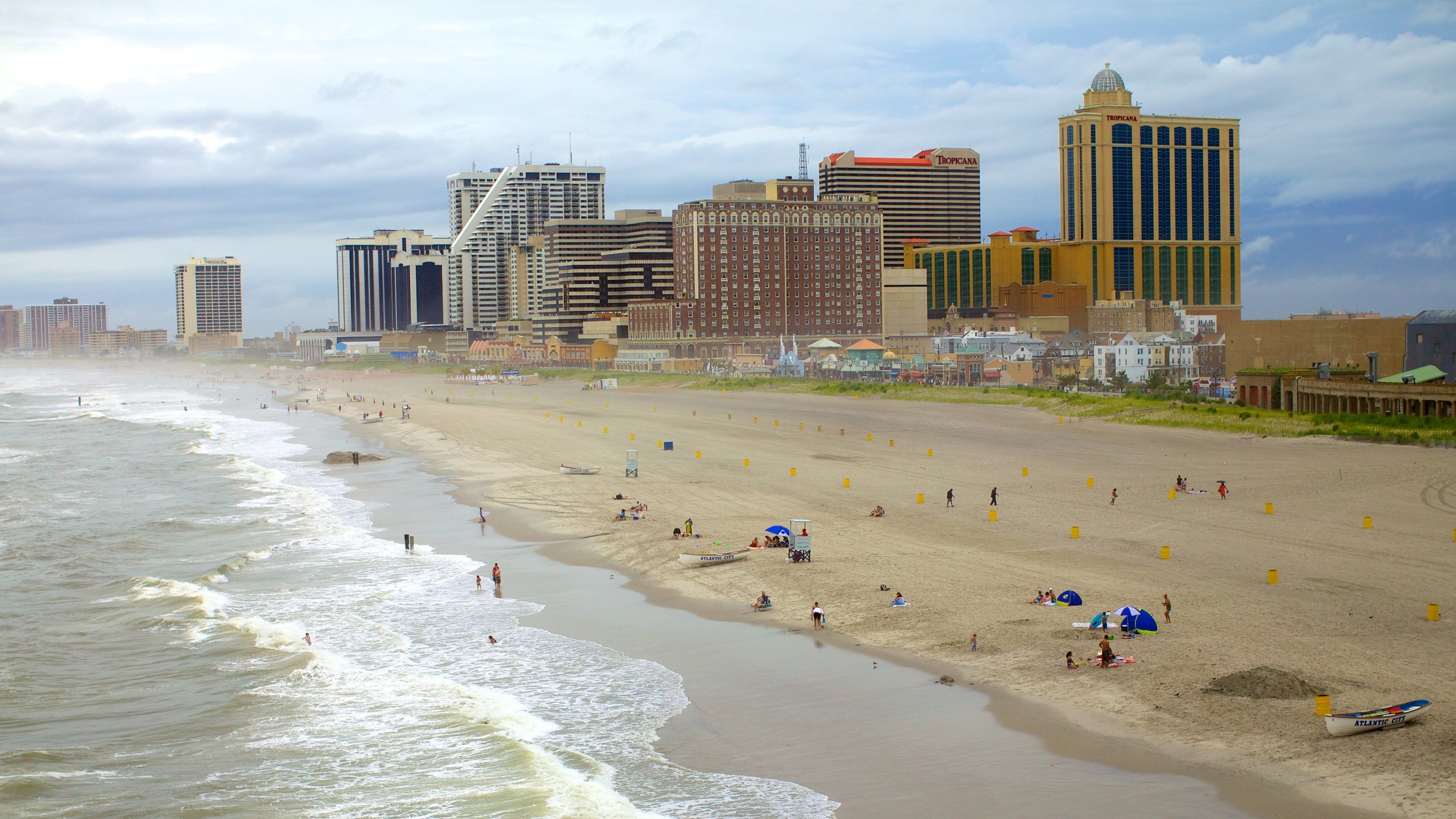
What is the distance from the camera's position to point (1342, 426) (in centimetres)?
5822

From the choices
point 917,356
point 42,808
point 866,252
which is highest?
point 866,252

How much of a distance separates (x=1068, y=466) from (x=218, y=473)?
142ft

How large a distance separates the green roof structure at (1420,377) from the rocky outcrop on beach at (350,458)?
61100mm

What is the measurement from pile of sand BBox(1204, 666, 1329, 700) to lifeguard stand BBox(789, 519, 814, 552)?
45.5 feet

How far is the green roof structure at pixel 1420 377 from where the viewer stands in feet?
230

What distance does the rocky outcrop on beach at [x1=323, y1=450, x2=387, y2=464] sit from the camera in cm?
6431

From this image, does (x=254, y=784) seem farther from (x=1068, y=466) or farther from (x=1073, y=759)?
(x=1068, y=466)

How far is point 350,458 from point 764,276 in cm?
11215

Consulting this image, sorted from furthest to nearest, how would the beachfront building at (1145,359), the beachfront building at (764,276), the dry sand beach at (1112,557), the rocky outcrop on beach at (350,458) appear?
the beachfront building at (764,276) → the beachfront building at (1145,359) → the rocky outcrop on beach at (350,458) → the dry sand beach at (1112,557)

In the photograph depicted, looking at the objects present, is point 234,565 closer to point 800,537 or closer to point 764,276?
point 800,537

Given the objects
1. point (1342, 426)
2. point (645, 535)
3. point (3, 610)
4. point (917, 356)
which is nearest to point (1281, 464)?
point (1342, 426)

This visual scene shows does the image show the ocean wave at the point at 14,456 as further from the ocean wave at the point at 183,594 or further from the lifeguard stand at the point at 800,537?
the lifeguard stand at the point at 800,537

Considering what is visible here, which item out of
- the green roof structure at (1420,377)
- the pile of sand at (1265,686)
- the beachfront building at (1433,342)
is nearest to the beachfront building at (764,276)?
the beachfront building at (1433,342)

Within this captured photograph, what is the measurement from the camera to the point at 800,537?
33.0 metres
